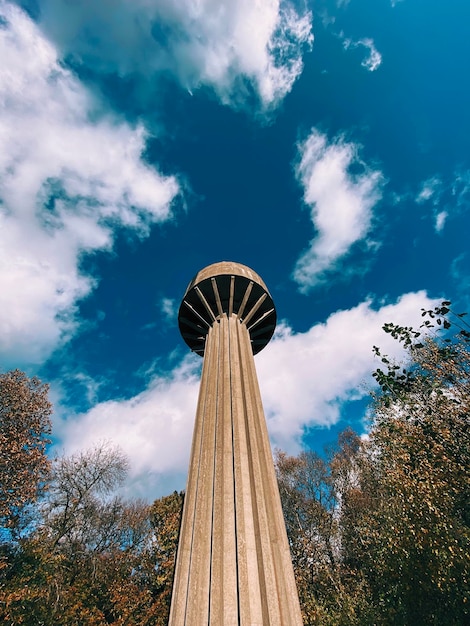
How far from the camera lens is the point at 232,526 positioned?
4.97 metres

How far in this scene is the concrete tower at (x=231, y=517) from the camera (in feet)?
14.2

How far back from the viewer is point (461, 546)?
7359 mm

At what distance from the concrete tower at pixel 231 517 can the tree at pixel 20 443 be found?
866 centimetres

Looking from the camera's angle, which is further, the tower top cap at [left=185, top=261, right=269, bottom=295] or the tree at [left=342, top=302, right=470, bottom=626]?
the tower top cap at [left=185, top=261, right=269, bottom=295]

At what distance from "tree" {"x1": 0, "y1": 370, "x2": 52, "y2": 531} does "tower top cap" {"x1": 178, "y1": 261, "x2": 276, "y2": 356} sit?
7.45 meters

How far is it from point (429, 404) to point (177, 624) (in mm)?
8100

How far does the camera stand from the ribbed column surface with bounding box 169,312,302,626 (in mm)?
4328

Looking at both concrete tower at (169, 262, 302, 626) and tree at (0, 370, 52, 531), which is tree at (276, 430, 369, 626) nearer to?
concrete tower at (169, 262, 302, 626)

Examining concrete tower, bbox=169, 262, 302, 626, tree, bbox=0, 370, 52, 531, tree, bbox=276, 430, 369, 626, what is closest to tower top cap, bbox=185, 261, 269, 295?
concrete tower, bbox=169, 262, 302, 626

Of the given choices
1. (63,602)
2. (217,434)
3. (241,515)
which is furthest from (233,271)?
(63,602)

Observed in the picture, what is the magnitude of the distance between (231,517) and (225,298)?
620 centimetres

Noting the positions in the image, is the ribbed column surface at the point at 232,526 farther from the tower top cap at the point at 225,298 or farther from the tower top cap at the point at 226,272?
the tower top cap at the point at 226,272

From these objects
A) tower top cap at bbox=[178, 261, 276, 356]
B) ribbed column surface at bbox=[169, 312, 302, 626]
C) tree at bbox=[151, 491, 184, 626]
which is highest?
tower top cap at bbox=[178, 261, 276, 356]

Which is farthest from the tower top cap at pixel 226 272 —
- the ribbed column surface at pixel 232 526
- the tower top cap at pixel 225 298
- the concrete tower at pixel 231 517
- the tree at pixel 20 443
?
the tree at pixel 20 443
